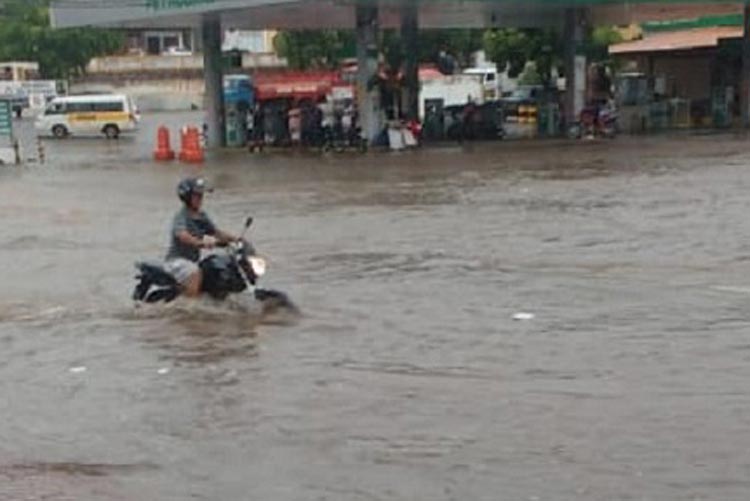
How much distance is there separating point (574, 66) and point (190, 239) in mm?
30823

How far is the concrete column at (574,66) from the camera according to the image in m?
41.6

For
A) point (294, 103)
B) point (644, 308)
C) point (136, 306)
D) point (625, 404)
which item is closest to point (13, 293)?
point (136, 306)

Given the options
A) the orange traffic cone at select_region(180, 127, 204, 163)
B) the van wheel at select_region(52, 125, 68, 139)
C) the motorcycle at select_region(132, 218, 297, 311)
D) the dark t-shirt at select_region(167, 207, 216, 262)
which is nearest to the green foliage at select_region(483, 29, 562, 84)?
the van wheel at select_region(52, 125, 68, 139)

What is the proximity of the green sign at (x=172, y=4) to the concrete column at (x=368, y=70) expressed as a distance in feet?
15.2

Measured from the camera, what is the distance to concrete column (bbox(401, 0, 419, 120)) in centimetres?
4225

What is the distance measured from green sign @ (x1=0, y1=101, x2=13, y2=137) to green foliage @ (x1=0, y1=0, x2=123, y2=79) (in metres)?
53.5

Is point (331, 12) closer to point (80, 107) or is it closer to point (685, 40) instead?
point (685, 40)

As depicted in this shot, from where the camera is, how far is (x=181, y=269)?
12.2 m

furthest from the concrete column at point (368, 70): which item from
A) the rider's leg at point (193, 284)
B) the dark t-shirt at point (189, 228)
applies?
the rider's leg at point (193, 284)

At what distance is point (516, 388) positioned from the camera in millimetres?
8906

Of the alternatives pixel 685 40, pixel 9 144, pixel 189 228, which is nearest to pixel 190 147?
pixel 9 144

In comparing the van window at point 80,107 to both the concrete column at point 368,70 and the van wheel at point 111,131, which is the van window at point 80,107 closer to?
the van wheel at point 111,131

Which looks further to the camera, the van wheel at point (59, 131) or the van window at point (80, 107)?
the van wheel at point (59, 131)

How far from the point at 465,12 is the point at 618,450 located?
3702 cm
